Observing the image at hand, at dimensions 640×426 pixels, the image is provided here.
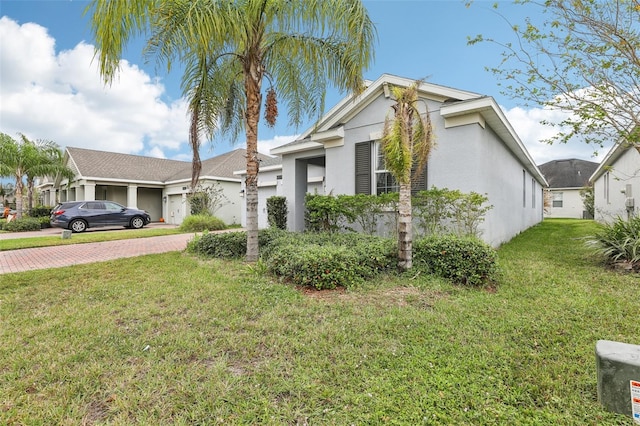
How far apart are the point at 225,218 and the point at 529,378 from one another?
18664mm

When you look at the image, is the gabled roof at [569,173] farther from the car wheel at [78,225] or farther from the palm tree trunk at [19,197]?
the palm tree trunk at [19,197]

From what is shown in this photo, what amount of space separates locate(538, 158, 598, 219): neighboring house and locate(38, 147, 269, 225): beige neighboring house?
91.9 ft

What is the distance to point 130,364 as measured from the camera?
277 cm

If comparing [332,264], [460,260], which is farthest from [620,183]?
[332,264]

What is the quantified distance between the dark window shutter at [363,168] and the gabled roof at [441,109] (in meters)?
0.92

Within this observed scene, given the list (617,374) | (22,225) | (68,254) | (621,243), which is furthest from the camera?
(22,225)

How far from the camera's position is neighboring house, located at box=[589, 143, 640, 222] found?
10477mm

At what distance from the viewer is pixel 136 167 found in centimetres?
2372

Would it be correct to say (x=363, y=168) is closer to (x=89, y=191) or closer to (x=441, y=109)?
(x=441, y=109)

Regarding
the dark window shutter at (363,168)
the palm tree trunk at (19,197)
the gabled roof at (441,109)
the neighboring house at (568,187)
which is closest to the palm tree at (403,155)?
the gabled roof at (441,109)

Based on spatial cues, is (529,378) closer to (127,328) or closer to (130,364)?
(130,364)

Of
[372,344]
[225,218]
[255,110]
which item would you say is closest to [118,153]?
[225,218]

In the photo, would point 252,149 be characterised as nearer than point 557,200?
Yes

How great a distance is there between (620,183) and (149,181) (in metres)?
27.4
